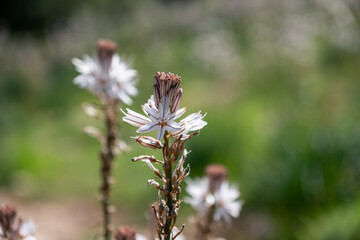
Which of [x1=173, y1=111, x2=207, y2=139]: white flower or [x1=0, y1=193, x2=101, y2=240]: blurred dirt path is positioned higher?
[x1=0, y1=193, x2=101, y2=240]: blurred dirt path

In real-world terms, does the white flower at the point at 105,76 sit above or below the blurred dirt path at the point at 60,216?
below

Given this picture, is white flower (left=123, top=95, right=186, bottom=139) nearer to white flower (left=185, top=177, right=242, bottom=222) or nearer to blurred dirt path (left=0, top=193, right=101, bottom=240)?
white flower (left=185, top=177, right=242, bottom=222)

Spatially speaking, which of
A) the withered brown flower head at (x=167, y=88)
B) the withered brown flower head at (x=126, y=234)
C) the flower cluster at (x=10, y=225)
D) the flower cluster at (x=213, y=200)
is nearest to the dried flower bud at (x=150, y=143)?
the withered brown flower head at (x=167, y=88)

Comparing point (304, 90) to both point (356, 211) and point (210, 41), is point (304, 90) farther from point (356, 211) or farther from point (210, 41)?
point (210, 41)

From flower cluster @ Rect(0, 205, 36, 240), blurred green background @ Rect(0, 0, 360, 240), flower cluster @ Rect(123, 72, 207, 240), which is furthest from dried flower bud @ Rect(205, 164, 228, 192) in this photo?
blurred green background @ Rect(0, 0, 360, 240)

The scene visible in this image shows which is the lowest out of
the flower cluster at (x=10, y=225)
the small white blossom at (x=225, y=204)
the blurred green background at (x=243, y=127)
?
the flower cluster at (x=10, y=225)

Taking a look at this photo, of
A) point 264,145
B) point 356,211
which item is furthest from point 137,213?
point 356,211

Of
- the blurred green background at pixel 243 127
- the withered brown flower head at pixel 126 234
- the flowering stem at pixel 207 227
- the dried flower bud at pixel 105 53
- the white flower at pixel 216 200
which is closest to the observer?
the withered brown flower head at pixel 126 234

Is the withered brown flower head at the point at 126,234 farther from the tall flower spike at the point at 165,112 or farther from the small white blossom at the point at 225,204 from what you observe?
the small white blossom at the point at 225,204
